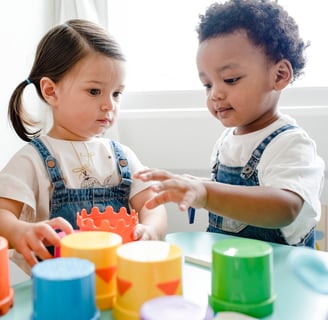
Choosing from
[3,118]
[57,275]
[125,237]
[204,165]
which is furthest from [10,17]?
[57,275]

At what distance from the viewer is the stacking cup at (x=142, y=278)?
420 mm

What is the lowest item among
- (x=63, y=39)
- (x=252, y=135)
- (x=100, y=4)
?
(x=252, y=135)

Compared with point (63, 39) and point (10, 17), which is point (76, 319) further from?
point (10, 17)

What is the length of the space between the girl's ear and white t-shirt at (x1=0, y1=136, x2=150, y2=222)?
3.1 inches

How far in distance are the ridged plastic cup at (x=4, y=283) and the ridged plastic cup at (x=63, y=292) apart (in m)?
0.06

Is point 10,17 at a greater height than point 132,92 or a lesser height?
greater

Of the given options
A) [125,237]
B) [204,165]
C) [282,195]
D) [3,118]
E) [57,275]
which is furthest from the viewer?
[204,165]

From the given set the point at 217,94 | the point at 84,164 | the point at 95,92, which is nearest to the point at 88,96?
the point at 95,92

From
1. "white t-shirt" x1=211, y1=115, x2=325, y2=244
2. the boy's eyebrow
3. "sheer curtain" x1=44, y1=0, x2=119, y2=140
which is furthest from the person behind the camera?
"sheer curtain" x1=44, y1=0, x2=119, y2=140

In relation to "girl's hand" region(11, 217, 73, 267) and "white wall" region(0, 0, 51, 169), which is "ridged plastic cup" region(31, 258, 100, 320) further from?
"white wall" region(0, 0, 51, 169)

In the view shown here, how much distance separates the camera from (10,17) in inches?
45.6

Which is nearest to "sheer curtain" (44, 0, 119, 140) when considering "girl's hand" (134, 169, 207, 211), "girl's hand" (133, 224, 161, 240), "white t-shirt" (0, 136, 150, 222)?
"white t-shirt" (0, 136, 150, 222)

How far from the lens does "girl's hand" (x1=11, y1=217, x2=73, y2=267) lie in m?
0.56

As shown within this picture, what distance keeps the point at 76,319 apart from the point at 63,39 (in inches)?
24.4
